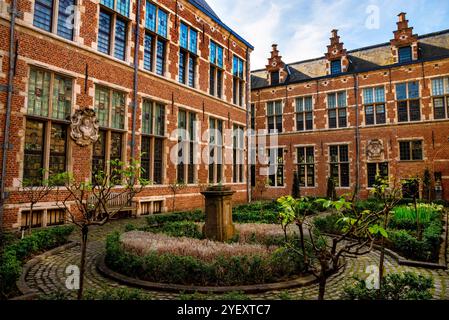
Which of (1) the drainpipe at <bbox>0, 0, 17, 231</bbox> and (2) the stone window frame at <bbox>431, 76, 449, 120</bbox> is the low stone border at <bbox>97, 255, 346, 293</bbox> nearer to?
(1) the drainpipe at <bbox>0, 0, 17, 231</bbox>

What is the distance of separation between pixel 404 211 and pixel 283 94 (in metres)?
17.2

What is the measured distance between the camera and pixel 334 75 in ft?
74.4

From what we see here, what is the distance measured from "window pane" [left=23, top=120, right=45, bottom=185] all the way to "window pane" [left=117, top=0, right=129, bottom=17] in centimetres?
610

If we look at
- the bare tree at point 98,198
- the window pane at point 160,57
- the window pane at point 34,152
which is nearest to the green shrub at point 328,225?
the bare tree at point 98,198

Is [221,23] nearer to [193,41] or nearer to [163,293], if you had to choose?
[193,41]

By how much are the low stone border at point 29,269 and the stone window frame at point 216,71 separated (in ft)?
42.9

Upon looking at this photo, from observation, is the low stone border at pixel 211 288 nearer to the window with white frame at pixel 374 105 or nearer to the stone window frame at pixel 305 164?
the stone window frame at pixel 305 164

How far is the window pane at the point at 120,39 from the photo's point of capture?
12.1 meters

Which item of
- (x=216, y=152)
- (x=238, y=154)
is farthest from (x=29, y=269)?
(x=238, y=154)

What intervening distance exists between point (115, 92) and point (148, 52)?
3025 mm

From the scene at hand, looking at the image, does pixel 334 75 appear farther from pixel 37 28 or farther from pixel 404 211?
pixel 37 28

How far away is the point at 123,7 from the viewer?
482 inches

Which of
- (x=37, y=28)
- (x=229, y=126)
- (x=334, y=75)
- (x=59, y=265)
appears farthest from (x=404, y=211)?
(x=334, y=75)

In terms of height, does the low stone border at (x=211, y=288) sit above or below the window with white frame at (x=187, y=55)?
below
